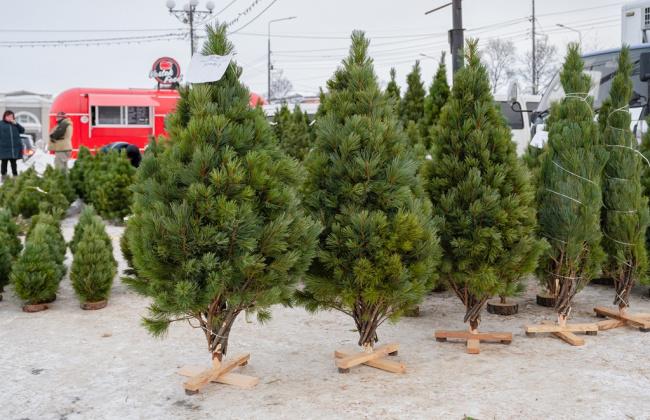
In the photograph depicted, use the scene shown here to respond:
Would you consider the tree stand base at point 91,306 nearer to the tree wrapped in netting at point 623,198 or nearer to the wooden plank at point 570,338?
the wooden plank at point 570,338

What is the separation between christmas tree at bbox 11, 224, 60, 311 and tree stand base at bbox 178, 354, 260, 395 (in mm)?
2853

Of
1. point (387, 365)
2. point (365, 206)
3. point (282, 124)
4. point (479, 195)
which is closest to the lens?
point (365, 206)

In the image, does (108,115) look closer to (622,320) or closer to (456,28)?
(456,28)

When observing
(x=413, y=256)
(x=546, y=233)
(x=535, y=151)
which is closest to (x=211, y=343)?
(x=413, y=256)

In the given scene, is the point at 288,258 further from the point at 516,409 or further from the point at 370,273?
the point at 516,409

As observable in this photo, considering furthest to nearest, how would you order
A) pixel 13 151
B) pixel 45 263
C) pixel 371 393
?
1. pixel 13 151
2. pixel 45 263
3. pixel 371 393

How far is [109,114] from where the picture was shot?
1011 inches

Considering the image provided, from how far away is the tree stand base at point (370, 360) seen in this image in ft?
15.5

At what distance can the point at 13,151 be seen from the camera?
17.8 m

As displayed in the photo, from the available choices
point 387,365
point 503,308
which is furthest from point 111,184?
point 387,365

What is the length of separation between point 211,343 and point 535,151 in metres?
4.61

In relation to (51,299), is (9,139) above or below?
above

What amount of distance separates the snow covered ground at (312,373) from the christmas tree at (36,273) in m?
0.26

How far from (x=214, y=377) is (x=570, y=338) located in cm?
294
